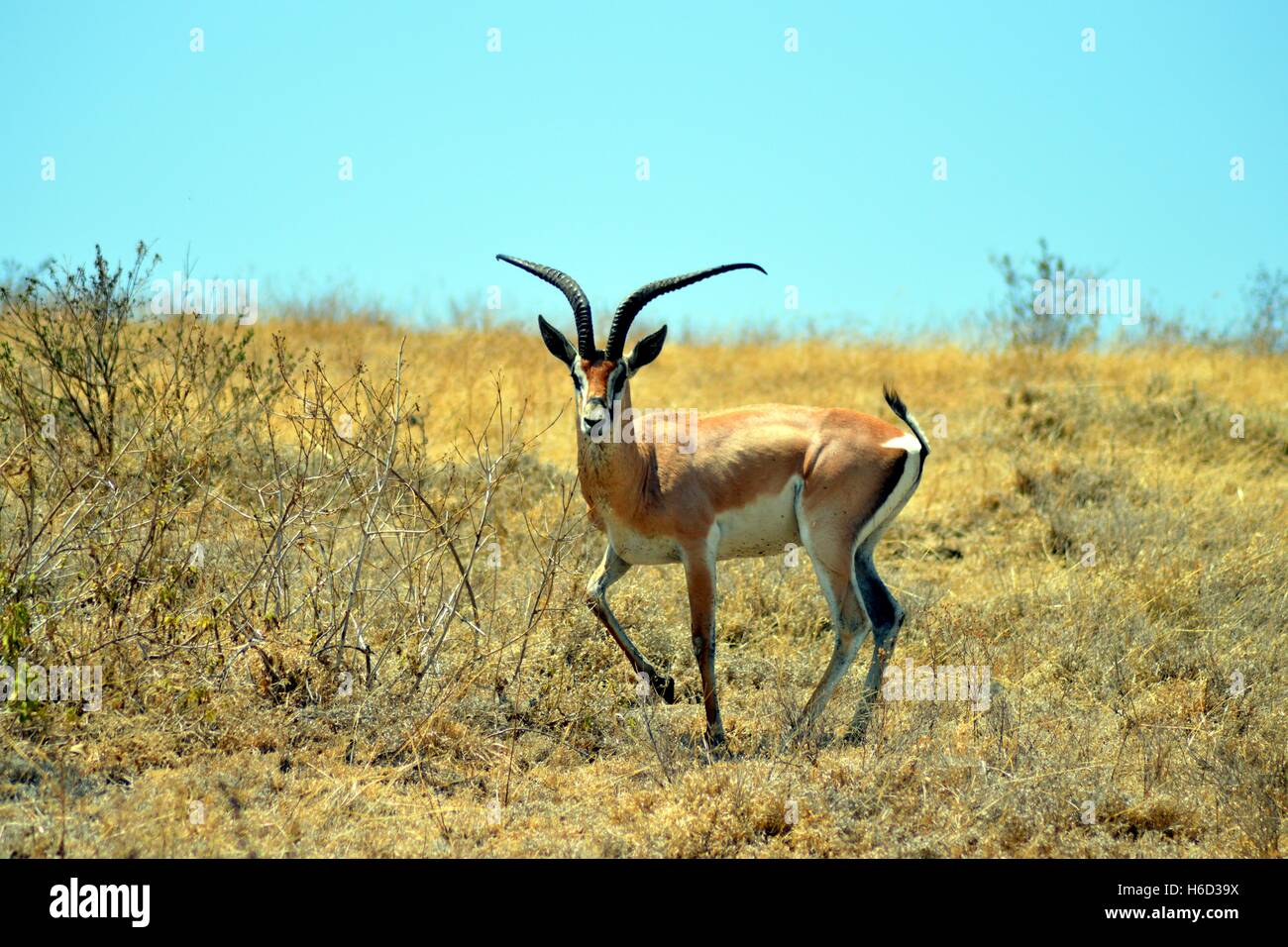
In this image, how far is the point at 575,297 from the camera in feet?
26.9

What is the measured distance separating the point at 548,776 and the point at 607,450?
2158mm

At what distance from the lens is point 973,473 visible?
14.7m

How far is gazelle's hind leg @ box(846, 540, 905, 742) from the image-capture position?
27.5ft

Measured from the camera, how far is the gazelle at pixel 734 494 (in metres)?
8.02

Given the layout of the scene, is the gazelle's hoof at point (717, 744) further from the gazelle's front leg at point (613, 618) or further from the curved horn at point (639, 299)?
the curved horn at point (639, 299)

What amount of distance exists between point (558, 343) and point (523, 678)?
2.21 metres

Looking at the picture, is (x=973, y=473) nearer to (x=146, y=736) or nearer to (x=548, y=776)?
(x=548, y=776)

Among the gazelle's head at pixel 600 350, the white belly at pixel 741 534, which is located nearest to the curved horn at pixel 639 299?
the gazelle's head at pixel 600 350

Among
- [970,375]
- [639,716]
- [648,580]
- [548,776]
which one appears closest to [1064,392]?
[970,375]
